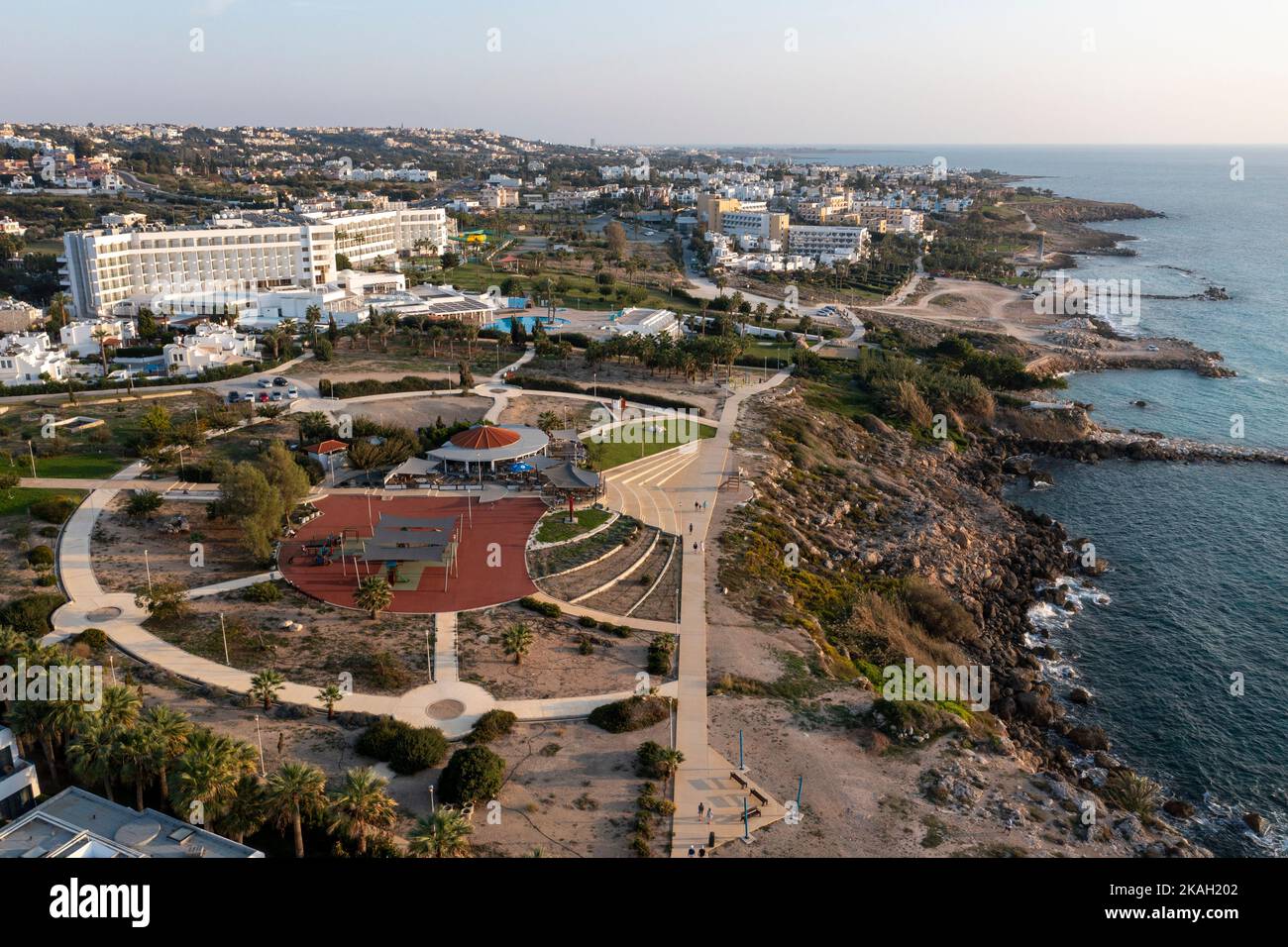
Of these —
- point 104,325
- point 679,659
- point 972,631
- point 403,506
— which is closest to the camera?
point 679,659

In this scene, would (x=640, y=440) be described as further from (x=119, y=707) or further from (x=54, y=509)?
(x=119, y=707)

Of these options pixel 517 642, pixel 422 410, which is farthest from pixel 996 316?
pixel 517 642

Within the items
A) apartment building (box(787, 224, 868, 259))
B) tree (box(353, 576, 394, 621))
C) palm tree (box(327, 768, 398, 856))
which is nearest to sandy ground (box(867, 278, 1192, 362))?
apartment building (box(787, 224, 868, 259))

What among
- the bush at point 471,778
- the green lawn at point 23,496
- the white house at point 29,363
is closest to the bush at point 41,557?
the green lawn at point 23,496

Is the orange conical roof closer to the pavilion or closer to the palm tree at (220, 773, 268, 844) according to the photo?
the pavilion

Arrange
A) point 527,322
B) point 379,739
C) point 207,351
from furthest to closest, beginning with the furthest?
point 527,322
point 207,351
point 379,739

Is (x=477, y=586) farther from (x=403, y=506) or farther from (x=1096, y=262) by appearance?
(x=1096, y=262)
